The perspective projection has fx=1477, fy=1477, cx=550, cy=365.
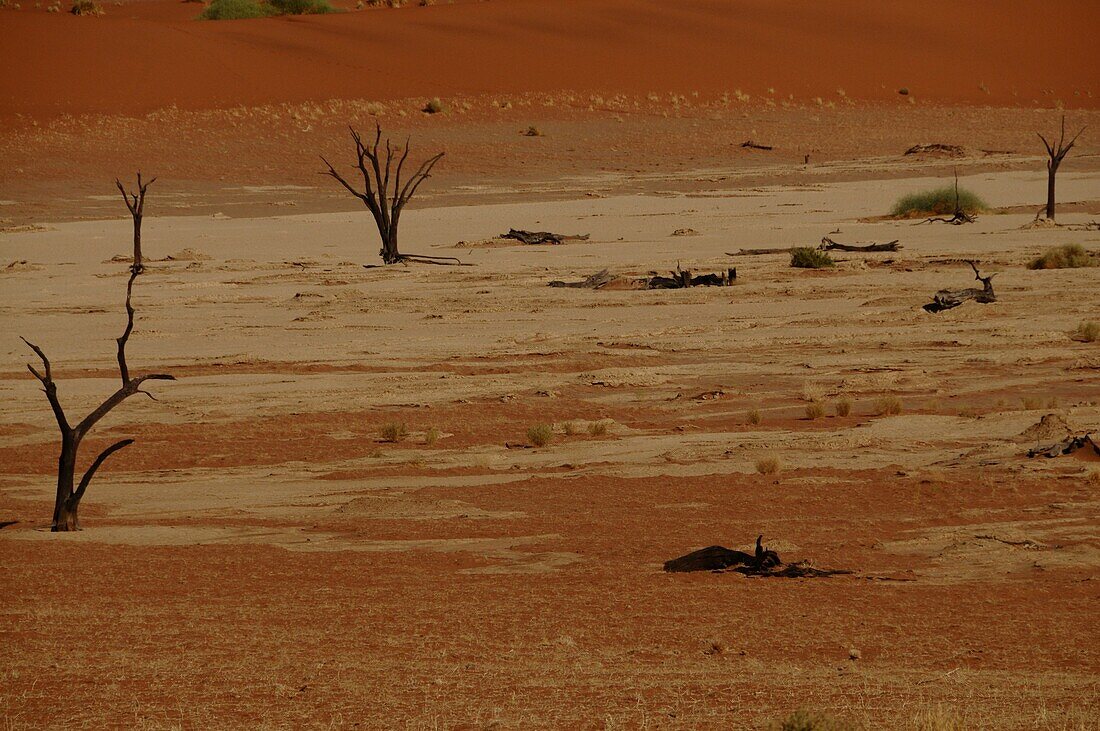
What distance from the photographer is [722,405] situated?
1460cm

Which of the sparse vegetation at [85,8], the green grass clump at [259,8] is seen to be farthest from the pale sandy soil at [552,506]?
the sparse vegetation at [85,8]

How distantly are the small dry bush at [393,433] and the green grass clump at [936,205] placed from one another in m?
21.0

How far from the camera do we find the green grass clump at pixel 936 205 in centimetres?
3206

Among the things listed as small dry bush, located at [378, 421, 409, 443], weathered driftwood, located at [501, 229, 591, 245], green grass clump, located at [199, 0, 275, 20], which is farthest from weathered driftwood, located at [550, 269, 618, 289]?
green grass clump, located at [199, 0, 275, 20]

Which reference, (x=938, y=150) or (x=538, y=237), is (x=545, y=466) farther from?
(x=938, y=150)

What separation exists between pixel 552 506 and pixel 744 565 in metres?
2.37

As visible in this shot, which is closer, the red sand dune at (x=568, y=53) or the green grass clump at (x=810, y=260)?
the green grass clump at (x=810, y=260)

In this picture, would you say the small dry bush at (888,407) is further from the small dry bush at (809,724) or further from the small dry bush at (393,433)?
the small dry bush at (809,724)

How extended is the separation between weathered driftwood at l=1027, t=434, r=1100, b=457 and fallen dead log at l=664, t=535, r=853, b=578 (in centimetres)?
349

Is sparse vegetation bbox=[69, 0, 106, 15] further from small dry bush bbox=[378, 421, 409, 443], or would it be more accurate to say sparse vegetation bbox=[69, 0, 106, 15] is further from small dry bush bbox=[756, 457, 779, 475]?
small dry bush bbox=[756, 457, 779, 475]

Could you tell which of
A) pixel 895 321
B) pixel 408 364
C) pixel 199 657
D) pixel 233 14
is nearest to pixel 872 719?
pixel 199 657

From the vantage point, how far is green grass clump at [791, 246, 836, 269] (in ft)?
78.4

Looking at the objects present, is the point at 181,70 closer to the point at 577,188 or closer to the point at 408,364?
the point at 577,188

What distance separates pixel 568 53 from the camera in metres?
63.9
